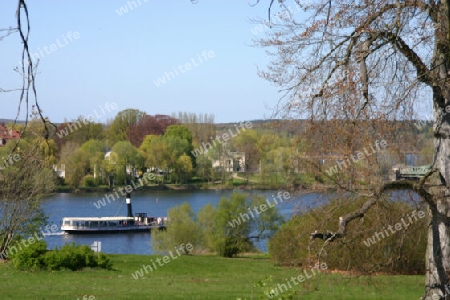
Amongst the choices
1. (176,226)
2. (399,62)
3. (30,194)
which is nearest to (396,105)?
(399,62)

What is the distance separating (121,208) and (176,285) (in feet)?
156

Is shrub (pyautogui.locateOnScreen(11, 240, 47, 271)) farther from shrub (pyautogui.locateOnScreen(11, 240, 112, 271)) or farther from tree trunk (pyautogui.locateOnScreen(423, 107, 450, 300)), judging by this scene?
tree trunk (pyautogui.locateOnScreen(423, 107, 450, 300))

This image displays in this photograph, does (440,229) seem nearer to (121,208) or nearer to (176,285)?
(176,285)

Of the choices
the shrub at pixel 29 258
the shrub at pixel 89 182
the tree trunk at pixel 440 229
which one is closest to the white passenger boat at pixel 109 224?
the shrub at pixel 89 182

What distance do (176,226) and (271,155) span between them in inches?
467

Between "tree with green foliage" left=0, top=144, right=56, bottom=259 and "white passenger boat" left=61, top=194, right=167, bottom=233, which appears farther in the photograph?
"white passenger boat" left=61, top=194, right=167, bottom=233

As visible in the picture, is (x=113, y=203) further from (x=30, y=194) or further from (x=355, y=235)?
(x=355, y=235)

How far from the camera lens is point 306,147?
816cm

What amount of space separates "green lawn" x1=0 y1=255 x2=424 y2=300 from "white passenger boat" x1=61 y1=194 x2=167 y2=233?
25.5 metres

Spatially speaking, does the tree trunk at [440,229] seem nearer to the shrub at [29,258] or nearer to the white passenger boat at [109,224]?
the shrub at [29,258]

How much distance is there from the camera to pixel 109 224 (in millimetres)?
48344

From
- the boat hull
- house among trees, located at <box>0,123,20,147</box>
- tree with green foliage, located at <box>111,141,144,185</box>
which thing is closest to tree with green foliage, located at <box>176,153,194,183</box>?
tree with green foliage, located at <box>111,141,144,185</box>

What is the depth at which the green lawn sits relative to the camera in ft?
39.3

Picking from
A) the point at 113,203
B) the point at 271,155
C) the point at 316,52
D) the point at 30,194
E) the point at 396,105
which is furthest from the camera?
the point at 113,203
